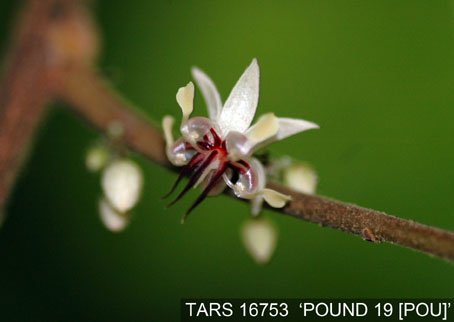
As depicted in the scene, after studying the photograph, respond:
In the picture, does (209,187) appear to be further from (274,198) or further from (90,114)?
(90,114)

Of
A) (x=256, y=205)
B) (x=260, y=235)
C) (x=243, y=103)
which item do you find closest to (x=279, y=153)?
(x=260, y=235)

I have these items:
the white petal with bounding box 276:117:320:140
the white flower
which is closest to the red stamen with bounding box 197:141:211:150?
the white flower

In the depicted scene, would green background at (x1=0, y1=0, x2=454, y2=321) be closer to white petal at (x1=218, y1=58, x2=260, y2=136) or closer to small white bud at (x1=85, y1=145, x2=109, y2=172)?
small white bud at (x1=85, y1=145, x2=109, y2=172)

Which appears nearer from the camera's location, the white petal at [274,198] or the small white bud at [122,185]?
the white petal at [274,198]

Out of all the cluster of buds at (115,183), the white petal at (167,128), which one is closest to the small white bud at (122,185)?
the cluster of buds at (115,183)

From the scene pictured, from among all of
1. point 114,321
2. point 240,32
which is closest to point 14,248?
point 114,321

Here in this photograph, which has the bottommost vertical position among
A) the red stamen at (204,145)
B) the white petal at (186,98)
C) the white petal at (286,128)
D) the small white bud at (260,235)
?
the small white bud at (260,235)

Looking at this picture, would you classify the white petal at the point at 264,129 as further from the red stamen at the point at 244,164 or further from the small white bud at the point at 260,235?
the small white bud at the point at 260,235
